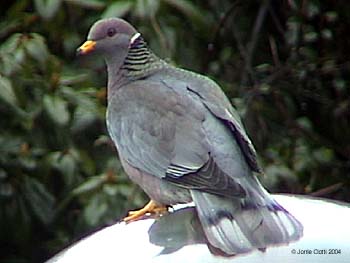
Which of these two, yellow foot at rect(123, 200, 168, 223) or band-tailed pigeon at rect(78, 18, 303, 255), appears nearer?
band-tailed pigeon at rect(78, 18, 303, 255)

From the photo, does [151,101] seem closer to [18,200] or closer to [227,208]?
[227,208]

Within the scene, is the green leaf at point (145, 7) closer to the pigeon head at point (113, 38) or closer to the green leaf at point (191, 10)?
the green leaf at point (191, 10)

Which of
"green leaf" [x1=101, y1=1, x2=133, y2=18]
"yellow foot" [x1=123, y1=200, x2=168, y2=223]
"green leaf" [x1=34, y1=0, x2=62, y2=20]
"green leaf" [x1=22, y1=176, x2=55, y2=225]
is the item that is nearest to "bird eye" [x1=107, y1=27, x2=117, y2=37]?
"yellow foot" [x1=123, y1=200, x2=168, y2=223]

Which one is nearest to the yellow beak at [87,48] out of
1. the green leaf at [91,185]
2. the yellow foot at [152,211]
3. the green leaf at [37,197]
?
the yellow foot at [152,211]

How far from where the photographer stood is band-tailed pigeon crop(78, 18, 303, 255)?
2.53 meters

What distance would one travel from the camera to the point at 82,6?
4531 mm

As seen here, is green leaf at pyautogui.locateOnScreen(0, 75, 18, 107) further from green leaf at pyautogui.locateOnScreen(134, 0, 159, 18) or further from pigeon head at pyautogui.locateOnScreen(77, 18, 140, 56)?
pigeon head at pyautogui.locateOnScreen(77, 18, 140, 56)

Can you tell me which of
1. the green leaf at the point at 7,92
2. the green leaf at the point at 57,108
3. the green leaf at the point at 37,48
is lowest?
the green leaf at the point at 57,108

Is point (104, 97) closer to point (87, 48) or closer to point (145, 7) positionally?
point (145, 7)

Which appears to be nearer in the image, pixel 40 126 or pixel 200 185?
pixel 200 185

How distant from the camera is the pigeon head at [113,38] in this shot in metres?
3.50

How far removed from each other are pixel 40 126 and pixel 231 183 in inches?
77.0

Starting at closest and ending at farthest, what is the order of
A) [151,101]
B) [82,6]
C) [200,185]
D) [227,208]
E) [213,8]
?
[227,208]
[200,185]
[151,101]
[82,6]
[213,8]

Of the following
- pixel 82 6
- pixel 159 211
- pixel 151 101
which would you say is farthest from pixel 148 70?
pixel 82 6
